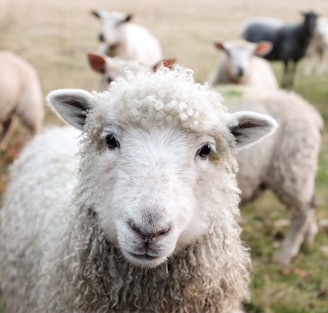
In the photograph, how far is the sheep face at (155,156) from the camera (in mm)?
1985

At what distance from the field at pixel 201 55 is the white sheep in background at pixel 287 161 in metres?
0.35

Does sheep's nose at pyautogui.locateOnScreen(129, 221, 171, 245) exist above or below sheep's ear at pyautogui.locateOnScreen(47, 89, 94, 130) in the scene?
below

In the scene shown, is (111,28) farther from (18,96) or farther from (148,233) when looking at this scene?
(148,233)

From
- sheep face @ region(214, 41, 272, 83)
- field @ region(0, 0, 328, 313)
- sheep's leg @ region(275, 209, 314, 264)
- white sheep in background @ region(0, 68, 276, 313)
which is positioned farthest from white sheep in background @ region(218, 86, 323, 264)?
sheep face @ region(214, 41, 272, 83)

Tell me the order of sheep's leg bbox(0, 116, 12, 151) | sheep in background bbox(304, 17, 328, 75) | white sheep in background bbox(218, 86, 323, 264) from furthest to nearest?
sheep in background bbox(304, 17, 328, 75)
sheep's leg bbox(0, 116, 12, 151)
white sheep in background bbox(218, 86, 323, 264)

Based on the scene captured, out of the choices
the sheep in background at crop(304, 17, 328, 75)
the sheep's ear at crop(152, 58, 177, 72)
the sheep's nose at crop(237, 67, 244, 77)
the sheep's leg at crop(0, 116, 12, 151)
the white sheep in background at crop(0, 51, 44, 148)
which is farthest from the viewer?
the sheep in background at crop(304, 17, 328, 75)

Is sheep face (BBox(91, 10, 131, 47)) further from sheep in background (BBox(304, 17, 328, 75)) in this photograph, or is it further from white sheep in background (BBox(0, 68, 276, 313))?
sheep in background (BBox(304, 17, 328, 75))

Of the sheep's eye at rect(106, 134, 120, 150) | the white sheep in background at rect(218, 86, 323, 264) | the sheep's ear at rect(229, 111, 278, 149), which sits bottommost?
the white sheep in background at rect(218, 86, 323, 264)

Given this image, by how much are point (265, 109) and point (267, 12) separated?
20.9m

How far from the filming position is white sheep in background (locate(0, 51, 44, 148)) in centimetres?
653

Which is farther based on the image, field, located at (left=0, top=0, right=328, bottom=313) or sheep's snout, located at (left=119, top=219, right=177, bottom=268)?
field, located at (left=0, top=0, right=328, bottom=313)

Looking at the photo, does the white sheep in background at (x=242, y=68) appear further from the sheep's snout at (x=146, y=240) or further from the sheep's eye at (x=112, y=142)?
the sheep's snout at (x=146, y=240)

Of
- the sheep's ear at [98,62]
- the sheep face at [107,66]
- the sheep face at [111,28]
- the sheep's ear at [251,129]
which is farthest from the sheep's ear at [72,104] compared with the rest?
the sheep face at [111,28]

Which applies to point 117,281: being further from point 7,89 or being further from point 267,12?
point 267,12
